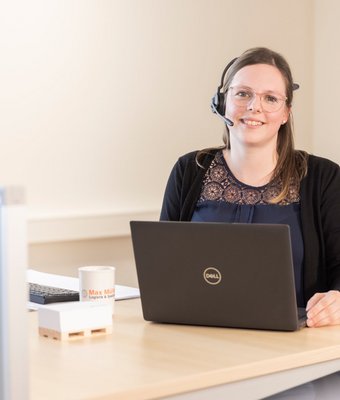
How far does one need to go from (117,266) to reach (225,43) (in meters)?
1.14

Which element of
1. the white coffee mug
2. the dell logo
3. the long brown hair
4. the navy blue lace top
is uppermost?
the long brown hair

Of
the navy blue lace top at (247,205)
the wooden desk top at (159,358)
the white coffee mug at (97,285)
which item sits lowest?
the wooden desk top at (159,358)

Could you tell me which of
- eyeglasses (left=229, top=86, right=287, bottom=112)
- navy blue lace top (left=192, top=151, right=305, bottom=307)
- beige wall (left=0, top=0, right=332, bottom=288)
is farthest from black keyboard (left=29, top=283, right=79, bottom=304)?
beige wall (left=0, top=0, right=332, bottom=288)

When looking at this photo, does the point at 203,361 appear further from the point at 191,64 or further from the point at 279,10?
the point at 279,10

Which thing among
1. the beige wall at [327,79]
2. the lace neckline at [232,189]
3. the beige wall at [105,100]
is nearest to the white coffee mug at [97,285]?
the lace neckline at [232,189]

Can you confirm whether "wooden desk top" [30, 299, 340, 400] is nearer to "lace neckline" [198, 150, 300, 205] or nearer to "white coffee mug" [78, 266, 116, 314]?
"white coffee mug" [78, 266, 116, 314]

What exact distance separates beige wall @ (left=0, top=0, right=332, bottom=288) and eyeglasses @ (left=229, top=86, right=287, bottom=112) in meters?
0.98

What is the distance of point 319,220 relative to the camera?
2.50m

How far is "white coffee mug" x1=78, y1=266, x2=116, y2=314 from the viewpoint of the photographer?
2.10 meters

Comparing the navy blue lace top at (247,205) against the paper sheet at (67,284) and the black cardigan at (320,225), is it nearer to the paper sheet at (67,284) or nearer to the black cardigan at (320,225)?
the black cardigan at (320,225)

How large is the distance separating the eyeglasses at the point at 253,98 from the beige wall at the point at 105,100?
3.21 feet

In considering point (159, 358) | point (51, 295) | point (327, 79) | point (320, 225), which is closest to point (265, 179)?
point (320, 225)

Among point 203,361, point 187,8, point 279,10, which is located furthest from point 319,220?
point 279,10

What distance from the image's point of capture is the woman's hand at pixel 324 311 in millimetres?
2000
